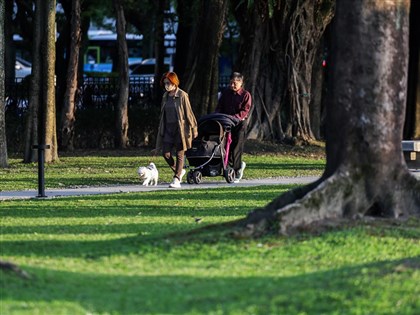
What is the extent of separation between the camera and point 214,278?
33.1 feet

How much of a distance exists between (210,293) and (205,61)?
2035 centimetres

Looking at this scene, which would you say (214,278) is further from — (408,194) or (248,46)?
(248,46)

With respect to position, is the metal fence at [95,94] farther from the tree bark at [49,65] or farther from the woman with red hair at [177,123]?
the woman with red hair at [177,123]

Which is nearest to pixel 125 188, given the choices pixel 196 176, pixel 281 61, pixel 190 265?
pixel 196 176

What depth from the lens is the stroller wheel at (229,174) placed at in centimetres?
2082

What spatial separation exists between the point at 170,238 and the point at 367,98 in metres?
2.44

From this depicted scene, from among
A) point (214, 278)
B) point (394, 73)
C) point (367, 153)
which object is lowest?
point (214, 278)

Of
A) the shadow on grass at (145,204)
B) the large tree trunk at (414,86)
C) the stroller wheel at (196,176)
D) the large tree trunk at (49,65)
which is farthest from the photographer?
the large tree trunk at (414,86)

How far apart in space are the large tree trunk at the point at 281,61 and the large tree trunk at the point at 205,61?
4.78 ft

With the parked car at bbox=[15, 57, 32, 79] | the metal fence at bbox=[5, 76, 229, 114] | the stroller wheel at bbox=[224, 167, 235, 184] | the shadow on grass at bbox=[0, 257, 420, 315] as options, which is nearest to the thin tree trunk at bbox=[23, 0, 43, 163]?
the stroller wheel at bbox=[224, 167, 235, 184]

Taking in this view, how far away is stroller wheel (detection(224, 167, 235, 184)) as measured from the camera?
68.3 ft

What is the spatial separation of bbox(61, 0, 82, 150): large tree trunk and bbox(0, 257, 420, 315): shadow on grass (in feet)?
63.7

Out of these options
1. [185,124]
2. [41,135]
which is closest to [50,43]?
[41,135]

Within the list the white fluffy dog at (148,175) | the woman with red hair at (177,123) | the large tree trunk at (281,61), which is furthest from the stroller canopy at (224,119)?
the large tree trunk at (281,61)
